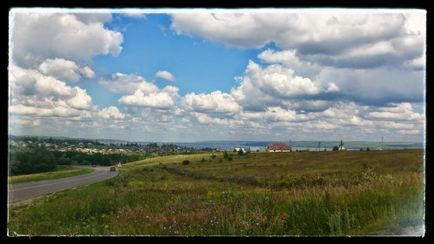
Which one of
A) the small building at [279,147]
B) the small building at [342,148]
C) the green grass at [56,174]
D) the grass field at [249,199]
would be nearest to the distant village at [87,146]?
the grass field at [249,199]

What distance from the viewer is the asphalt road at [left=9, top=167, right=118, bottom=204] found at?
273 inches

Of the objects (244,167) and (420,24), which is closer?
(420,24)

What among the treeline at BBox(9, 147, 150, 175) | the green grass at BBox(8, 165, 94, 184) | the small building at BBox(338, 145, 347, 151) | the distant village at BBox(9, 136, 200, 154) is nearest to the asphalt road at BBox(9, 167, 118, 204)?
the green grass at BBox(8, 165, 94, 184)

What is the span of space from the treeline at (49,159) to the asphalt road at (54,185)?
146mm

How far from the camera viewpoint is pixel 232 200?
23.0 feet

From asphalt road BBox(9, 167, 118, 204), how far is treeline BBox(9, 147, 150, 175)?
0.15 m

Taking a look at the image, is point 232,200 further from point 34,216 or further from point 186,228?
point 34,216

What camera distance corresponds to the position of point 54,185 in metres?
7.15

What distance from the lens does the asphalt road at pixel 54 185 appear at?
22.7 feet

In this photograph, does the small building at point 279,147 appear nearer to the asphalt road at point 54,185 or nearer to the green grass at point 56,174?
the asphalt road at point 54,185

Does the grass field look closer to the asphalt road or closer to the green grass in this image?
the asphalt road

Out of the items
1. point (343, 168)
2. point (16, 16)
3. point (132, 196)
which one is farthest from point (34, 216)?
point (343, 168)

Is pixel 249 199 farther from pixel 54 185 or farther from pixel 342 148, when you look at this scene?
pixel 54 185

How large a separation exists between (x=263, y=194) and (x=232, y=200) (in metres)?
0.41
